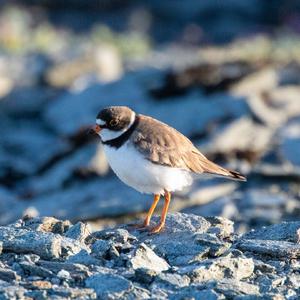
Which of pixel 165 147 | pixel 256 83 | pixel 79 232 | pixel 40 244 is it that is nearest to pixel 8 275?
pixel 40 244

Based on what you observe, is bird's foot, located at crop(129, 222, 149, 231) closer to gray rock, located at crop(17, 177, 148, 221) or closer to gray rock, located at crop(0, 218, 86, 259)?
gray rock, located at crop(0, 218, 86, 259)

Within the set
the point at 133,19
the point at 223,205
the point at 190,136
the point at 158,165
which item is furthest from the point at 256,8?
the point at 158,165

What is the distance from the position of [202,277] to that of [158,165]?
5.90 ft

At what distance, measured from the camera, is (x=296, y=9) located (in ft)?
112

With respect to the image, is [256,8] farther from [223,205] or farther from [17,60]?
[223,205]

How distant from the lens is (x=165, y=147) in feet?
28.9

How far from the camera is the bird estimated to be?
28.1ft

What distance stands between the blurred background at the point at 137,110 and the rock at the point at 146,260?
16.9 ft

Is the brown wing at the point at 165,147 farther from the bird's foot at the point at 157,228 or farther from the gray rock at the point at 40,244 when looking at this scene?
the gray rock at the point at 40,244

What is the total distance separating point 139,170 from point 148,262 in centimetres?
138

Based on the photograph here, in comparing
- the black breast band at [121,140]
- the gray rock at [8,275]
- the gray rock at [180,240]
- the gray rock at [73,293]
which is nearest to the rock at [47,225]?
the gray rock at [180,240]

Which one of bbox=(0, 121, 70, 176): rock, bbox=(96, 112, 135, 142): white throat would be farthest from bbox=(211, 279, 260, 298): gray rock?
bbox=(0, 121, 70, 176): rock

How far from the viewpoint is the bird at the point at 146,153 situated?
8.57 m

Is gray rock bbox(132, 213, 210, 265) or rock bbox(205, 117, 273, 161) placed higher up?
rock bbox(205, 117, 273, 161)
